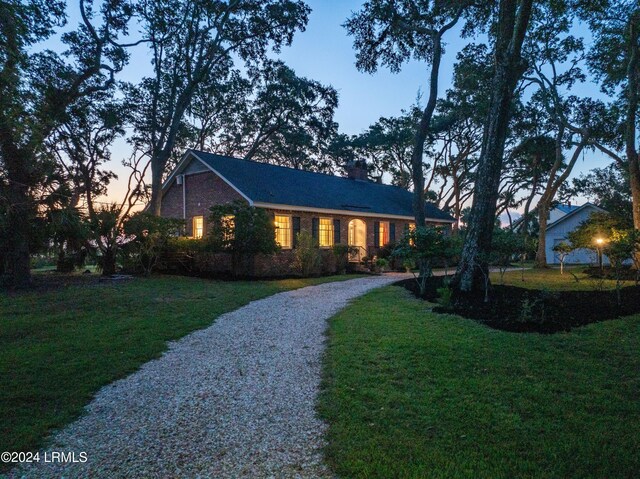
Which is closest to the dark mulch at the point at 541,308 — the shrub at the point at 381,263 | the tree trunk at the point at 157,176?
the shrub at the point at 381,263

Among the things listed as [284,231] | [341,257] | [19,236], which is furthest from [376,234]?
[19,236]

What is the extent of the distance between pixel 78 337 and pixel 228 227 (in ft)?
28.1

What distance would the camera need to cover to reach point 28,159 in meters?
9.73

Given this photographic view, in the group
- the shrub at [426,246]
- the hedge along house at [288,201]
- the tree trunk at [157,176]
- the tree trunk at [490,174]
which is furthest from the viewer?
the hedge along house at [288,201]

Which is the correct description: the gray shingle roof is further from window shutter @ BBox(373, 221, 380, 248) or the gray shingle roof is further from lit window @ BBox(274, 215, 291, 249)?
lit window @ BBox(274, 215, 291, 249)

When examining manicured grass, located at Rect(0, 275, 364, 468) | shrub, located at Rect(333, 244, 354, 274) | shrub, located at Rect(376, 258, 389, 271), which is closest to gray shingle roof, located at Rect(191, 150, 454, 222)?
shrub, located at Rect(333, 244, 354, 274)

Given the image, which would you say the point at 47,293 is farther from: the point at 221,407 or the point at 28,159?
the point at 221,407

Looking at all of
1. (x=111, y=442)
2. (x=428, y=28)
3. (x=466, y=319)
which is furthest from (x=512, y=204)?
(x=111, y=442)

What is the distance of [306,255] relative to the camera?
1480 centimetres

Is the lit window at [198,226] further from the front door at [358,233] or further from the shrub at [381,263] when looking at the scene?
the shrub at [381,263]

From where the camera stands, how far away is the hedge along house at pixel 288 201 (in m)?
17.3

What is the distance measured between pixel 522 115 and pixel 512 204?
1560 cm

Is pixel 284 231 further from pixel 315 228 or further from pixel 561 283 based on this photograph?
pixel 561 283

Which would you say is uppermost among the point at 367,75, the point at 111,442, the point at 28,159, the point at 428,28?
the point at 428,28
